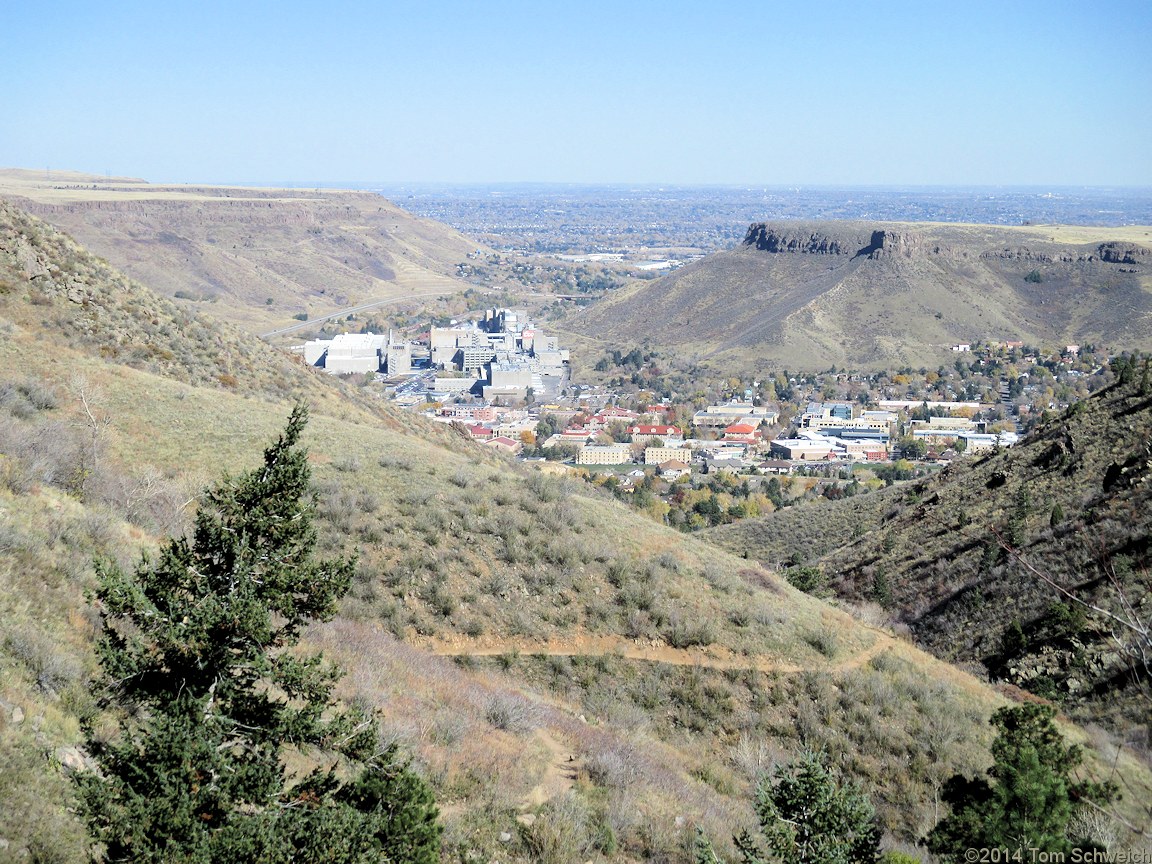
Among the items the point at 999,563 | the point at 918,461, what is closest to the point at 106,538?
the point at 999,563

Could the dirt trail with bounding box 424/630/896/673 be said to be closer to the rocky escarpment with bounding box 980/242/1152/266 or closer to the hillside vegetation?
the hillside vegetation

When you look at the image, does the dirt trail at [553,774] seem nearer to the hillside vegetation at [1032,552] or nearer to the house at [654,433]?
the hillside vegetation at [1032,552]

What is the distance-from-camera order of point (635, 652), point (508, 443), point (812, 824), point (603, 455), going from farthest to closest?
point (508, 443) < point (603, 455) < point (635, 652) < point (812, 824)

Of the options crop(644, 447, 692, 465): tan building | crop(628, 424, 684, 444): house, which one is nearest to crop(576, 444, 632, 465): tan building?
crop(644, 447, 692, 465): tan building

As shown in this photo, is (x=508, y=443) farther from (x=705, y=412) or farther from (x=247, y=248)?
(x=247, y=248)

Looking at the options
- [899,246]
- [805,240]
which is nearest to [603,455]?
[899,246]
